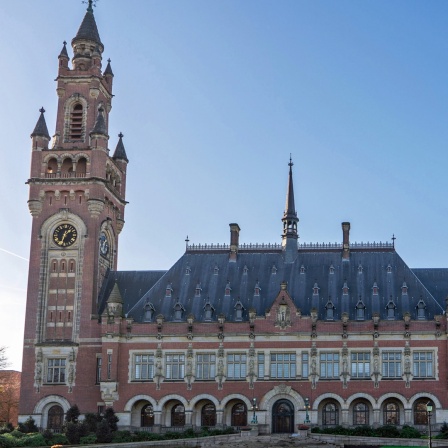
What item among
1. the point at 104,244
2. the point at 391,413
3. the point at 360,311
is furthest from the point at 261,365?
the point at 104,244

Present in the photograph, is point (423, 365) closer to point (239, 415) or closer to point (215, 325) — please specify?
point (239, 415)

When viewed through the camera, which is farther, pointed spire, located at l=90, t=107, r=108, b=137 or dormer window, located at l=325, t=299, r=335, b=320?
pointed spire, located at l=90, t=107, r=108, b=137

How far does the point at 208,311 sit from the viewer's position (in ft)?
280

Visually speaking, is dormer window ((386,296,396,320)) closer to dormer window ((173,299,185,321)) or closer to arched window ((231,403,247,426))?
arched window ((231,403,247,426))

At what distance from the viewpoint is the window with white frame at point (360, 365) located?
268ft

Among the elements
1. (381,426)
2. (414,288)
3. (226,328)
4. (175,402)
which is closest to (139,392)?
(175,402)

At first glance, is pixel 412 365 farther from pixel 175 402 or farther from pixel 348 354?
pixel 175 402

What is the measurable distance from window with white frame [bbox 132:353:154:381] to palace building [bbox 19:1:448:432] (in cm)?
11

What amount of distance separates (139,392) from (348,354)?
19.5 m

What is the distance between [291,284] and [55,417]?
25807mm

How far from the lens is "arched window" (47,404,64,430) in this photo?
85.1 m

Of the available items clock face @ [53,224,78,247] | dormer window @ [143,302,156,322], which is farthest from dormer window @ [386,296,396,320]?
clock face @ [53,224,78,247]

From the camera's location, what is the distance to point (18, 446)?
2854 inches

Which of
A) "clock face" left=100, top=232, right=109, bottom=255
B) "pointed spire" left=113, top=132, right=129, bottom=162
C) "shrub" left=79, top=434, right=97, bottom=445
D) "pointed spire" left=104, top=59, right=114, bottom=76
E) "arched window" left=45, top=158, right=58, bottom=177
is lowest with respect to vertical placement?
"shrub" left=79, top=434, right=97, bottom=445
